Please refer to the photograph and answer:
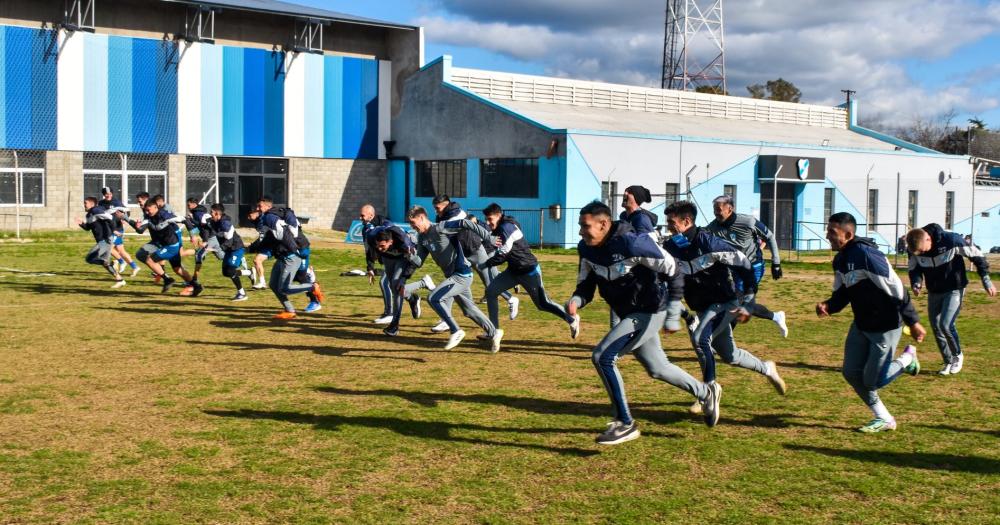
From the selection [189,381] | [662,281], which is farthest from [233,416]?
[662,281]

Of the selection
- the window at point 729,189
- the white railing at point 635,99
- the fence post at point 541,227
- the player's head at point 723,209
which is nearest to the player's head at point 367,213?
the player's head at point 723,209

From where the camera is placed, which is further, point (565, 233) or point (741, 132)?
point (741, 132)

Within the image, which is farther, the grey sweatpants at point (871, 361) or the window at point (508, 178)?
the window at point (508, 178)

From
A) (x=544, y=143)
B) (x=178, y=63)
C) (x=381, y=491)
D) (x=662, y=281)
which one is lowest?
(x=381, y=491)

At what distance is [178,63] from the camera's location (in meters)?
43.2

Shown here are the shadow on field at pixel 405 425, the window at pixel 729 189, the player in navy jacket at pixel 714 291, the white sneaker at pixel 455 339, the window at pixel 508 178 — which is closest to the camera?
the shadow on field at pixel 405 425

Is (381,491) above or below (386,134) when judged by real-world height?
below

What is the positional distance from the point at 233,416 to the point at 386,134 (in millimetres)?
40393

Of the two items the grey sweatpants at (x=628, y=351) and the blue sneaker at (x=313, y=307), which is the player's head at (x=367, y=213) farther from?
the grey sweatpants at (x=628, y=351)

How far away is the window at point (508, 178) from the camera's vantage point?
3903cm

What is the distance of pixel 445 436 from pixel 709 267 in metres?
3.04

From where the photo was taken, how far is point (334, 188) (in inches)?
1881

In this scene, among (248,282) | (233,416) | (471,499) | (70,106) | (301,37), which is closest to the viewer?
(471,499)

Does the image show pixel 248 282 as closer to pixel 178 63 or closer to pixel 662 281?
pixel 662 281
